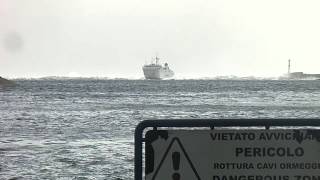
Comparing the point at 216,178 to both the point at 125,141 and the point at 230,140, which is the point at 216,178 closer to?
the point at 230,140

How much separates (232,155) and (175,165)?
379 millimetres

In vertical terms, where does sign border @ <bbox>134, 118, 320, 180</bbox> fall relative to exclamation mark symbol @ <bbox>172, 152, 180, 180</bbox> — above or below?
above

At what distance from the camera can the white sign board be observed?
422cm

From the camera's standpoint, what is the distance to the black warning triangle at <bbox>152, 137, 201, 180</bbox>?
165 inches

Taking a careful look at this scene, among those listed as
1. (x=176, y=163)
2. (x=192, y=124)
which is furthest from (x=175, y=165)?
(x=192, y=124)

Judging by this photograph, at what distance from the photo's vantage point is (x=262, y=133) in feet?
14.0

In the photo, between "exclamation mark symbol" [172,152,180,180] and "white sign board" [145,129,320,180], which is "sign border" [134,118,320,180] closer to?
"white sign board" [145,129,320,180]

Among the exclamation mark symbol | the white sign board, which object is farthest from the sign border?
the exclamation mark symbol

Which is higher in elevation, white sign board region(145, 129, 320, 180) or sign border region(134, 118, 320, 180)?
sign border region(134, 118, 320, 180)

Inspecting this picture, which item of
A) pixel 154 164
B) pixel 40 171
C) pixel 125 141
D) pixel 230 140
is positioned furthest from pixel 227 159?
pixel 125 141

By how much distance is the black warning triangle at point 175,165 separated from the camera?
420cm

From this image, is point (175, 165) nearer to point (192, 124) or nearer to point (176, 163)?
point (176, 163)

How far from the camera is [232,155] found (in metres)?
4.25

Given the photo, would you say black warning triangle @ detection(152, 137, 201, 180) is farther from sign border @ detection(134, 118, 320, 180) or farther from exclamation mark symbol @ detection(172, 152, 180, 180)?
sign border @ detection(134, 118, 320, 180)
